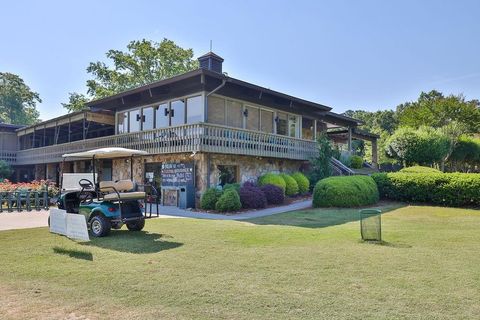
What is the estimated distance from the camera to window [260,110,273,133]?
19422 mm

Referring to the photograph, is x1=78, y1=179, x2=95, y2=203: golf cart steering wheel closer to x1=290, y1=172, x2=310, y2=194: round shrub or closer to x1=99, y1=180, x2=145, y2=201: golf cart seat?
x1=99, y1=180, x2=145, y2=201: golf cart seat

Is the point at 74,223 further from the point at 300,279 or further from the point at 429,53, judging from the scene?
the point at 429,53

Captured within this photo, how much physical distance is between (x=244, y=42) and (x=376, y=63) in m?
6.30

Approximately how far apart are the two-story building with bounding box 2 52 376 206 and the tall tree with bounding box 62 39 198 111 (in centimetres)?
1251

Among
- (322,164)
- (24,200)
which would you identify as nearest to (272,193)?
(322,164)

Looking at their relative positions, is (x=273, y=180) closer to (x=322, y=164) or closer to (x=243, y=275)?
(x=322, y=164)

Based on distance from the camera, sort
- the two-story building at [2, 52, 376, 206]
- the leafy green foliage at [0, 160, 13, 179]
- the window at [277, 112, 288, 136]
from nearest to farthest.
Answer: the two-story building at [2, 52, 376, 206] < the window at [277, 112, 288, 136] < the leafy green foliage at [0, 160, 13, 179]

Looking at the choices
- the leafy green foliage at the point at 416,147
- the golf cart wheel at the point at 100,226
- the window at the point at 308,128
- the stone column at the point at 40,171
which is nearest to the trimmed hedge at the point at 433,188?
the window at the point at 308,128

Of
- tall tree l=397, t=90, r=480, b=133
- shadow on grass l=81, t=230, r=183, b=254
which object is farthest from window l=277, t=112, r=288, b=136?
tall tree l=397, t=90, r=480, b=133

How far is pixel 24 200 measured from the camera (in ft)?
48.1

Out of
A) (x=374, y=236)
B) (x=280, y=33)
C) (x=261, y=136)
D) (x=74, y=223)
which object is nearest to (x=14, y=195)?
(x=74, y=223)

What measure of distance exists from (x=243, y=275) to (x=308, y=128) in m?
19.9

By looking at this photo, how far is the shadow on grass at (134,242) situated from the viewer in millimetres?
6655

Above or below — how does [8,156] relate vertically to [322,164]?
above
